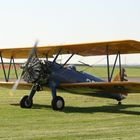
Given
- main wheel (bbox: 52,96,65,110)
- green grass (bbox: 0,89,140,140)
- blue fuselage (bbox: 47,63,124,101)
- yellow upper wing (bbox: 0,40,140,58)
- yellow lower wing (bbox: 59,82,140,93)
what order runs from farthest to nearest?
1. blue fuselage (bbox: 47,63,124,101)
2. main wheel (bbox: 52,96,65,110)
3. yellow upper wing (bbox: 0,40,140,58)
4. yellow lower wing (bbox: 59,82,140,93)
5. green grass (bbox: 0,89,140,140)

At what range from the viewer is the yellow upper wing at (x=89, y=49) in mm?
14688

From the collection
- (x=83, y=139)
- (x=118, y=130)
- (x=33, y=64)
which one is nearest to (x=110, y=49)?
(x=33, y=64)

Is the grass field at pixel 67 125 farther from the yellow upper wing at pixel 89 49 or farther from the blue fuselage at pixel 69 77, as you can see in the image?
the yellow upper wing at pixel 89 49

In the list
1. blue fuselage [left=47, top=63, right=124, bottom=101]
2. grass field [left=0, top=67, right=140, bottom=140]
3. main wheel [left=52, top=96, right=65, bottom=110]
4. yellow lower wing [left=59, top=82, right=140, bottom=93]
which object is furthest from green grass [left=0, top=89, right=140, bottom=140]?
blue fuselage [left=47, top=63, right=124, bottom=101]

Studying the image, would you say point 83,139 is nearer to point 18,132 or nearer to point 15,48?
point 18,132

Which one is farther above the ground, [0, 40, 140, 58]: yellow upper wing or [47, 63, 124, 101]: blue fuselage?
[0, 40, 140, 58]: yellow upper wing

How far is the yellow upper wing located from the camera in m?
14.7

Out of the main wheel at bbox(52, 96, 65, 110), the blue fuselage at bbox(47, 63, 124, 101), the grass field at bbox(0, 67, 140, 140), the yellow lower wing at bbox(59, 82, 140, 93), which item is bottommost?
the grass field at bbox(0, 67, 140, 140)

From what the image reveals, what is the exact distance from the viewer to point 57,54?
1619 centimetres

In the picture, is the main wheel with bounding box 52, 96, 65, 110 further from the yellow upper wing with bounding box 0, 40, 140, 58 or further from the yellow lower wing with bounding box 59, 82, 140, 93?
the yellow upper wing with bounding box 0, 40, 140, 58

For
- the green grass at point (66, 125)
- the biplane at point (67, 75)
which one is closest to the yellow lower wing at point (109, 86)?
the biplane at point (67, 75)

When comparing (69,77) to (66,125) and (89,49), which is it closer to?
(89,49)

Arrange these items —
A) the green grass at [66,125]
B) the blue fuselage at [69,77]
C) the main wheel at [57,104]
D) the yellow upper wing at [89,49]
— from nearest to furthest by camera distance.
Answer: the green grass at [66,125] < the yellow upper wing at [89,49] < the main wheel at [57,104] < the blue fuselage at [69,77]

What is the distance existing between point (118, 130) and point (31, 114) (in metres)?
4.02
